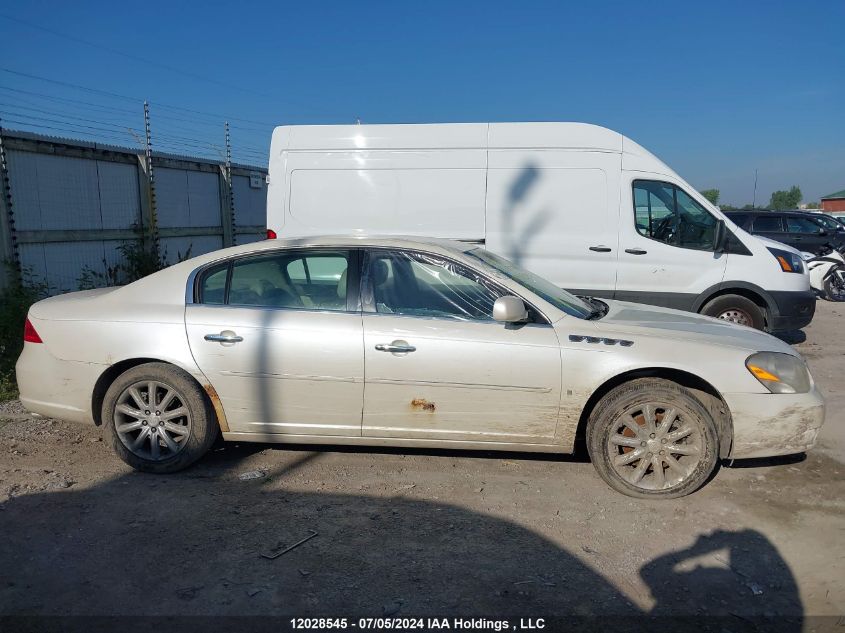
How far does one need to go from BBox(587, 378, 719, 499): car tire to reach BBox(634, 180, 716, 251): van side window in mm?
3972

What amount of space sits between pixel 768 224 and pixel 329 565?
14.7 m

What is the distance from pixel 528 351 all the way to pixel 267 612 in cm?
204

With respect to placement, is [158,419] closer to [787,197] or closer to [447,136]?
[447,136]

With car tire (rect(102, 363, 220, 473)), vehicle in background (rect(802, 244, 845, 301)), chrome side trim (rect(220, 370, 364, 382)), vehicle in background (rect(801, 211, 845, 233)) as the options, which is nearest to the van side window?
chrome side trim (rect(220, 370, 364, 382))

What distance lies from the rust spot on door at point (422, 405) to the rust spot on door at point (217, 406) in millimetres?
1274

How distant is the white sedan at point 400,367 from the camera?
3932 mm

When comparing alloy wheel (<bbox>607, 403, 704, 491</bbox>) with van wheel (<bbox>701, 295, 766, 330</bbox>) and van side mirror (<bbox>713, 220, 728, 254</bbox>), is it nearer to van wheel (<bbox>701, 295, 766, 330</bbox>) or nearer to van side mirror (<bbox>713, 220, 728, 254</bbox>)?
van wheel (<bbox>701, 295, 766, 330</bbox>)

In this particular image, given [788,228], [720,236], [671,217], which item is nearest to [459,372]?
[671,217]

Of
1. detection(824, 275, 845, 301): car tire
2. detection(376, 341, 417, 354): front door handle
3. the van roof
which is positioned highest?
the van roof

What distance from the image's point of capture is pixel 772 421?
3.90m

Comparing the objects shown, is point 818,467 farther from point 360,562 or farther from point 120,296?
point 120,296

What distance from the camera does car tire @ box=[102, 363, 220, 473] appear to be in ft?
13.8

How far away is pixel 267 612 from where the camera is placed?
9.26 ft

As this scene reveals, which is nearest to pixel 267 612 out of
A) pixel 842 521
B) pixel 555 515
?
pixel 555 515
